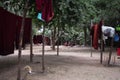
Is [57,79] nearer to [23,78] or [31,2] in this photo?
[23,78]

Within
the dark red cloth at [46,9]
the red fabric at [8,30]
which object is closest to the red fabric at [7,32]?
the red fabric at [8,30]


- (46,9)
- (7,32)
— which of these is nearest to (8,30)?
(7,32)

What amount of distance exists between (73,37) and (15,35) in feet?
70.8

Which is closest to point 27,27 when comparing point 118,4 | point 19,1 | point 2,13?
point 19,1

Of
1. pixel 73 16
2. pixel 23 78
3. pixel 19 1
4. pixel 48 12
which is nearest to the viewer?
pixel 23 78

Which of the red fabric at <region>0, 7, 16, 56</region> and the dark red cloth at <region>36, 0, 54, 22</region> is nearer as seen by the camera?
the dark red cloth at <region>36, 0, 54, 22</region>

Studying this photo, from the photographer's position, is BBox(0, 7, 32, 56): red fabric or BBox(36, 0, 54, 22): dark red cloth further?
BBox(0, 7, 32, 56): red fabric

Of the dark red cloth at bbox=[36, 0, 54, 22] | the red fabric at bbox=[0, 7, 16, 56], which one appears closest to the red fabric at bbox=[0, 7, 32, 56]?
the red fabric at bbox=[0, 7, 16, 56]

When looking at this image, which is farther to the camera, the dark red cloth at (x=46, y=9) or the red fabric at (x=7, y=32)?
the red fabric at (x=7, y=32)

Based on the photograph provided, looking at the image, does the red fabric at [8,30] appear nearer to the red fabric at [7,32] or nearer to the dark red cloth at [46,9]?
the red fabric at [7,32]

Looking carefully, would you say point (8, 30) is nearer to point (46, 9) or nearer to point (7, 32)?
point (7, 32)

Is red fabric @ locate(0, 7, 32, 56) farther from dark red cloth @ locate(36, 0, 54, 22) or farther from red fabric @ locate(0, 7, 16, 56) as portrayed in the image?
dark red cloth @ locate(36, 0, 54, 22)

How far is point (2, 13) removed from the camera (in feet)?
31.6

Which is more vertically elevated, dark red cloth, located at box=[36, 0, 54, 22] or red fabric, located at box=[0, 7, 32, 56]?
dark red cloth, located at box=[36, 0, 54, 22]
